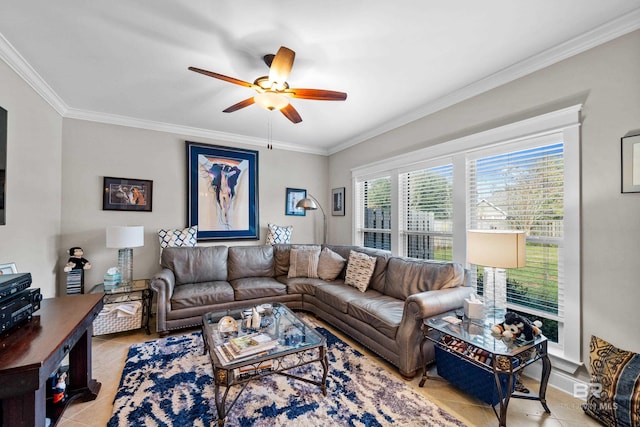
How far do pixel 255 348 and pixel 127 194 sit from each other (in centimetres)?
302

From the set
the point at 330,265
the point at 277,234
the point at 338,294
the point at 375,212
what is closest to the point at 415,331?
the point at 338,294

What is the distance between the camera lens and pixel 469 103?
8.97 ft

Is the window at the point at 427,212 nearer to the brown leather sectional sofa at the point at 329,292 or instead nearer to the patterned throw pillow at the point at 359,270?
the brown leather sectional sofa at the point at 329,292

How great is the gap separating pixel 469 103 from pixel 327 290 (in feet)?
8.46

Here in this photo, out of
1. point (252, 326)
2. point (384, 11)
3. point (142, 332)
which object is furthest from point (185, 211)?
point (384, 11)

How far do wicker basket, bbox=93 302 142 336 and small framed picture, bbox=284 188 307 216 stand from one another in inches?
103

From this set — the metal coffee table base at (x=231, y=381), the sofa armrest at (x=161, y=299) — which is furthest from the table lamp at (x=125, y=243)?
the metal coffee table base at (x=231, y=381)

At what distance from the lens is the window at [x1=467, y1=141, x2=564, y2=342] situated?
216 cm

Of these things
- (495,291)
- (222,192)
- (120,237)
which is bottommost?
(495,291)

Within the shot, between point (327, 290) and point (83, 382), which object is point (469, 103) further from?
point (83, 382)

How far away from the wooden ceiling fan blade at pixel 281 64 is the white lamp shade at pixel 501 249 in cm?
186

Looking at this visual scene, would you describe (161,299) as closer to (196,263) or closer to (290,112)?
(196,263)

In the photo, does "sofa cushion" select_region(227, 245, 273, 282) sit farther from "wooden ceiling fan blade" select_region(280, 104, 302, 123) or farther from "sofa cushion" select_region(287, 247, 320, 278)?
"wooden ceiling fan blade" select_region(280, 104, 302, 123)

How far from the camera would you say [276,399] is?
6.30 ft
